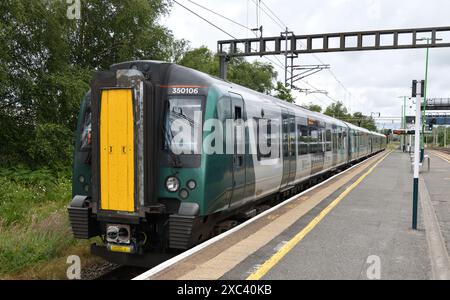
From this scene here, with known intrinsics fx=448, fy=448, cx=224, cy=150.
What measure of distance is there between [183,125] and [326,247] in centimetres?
284

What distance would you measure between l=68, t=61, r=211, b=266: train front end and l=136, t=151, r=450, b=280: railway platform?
2.57 ft

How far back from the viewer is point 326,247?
6.79m

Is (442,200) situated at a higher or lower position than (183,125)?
lower

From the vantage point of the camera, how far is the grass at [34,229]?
7922 mm

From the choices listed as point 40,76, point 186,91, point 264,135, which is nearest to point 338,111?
point 40,76

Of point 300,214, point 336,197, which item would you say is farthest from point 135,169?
point 336,197

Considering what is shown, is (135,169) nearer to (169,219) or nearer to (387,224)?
(169,219)

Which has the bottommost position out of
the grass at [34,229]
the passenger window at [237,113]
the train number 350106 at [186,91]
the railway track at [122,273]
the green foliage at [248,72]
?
the railway track at [122,273]

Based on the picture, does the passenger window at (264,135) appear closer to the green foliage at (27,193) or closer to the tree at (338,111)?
the green foliage at (27,193)

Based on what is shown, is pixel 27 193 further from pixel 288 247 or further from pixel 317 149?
pixel 317 149

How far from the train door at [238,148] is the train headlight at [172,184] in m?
1.35

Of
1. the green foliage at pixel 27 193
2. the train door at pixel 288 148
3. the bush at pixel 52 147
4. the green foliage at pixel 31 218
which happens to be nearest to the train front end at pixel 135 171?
the green foliage at pixel 31 218

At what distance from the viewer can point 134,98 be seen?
250 inches
